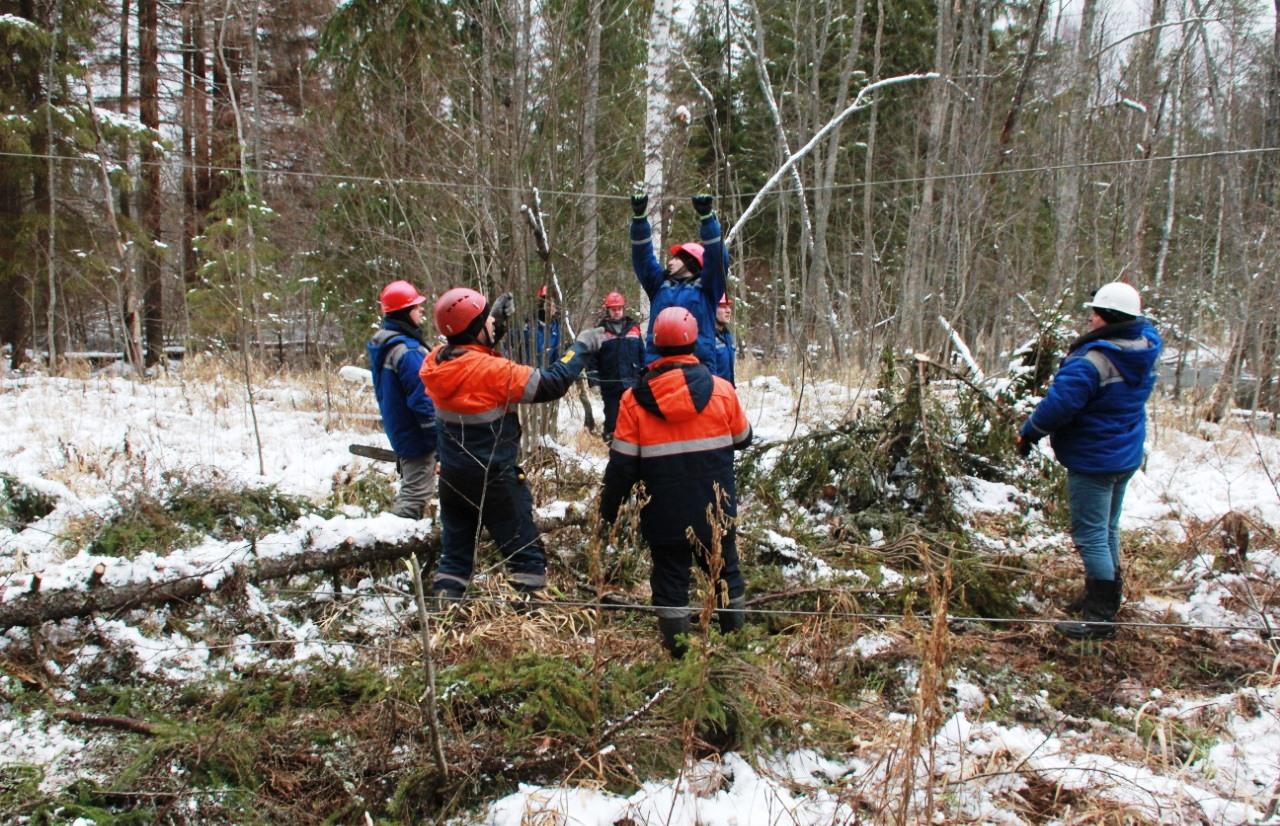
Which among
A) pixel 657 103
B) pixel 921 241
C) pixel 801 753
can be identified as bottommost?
pixel 801 753

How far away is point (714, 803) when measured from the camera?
7.87 ft

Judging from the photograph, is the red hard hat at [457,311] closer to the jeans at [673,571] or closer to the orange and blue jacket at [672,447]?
the orange and blue jacket at [672,447]

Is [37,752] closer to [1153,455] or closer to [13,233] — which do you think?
[1153,455]

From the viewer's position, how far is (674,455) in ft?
10.8

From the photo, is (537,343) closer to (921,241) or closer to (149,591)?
(149,591)

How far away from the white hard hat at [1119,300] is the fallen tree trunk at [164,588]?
12.3 ft

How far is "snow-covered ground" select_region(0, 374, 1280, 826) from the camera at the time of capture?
2.35 m

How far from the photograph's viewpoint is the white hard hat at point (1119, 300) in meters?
3.63

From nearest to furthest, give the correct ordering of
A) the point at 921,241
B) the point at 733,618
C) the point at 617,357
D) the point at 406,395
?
the point at 733,618 < the point at 406,395 < the point at 617,357 < the point at 921,241

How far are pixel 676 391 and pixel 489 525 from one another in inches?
47.7

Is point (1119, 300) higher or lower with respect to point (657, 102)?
lower

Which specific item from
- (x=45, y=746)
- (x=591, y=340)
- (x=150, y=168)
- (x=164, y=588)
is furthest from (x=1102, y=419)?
(x=150, y=168)

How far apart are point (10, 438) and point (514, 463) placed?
615cm

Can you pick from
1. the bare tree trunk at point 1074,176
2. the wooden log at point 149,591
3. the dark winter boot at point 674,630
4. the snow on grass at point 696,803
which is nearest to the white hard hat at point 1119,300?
the dark winter boot at point 674,630
